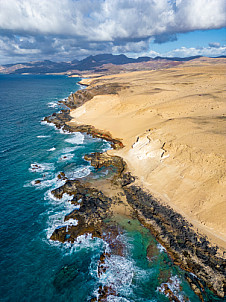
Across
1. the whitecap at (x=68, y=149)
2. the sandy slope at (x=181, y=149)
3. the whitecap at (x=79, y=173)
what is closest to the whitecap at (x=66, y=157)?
the whitecap at (x=68, y=149)

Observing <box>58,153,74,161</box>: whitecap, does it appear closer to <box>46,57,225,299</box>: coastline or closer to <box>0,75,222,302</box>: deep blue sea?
<box>0,75,222,302</box>: deep blue sea

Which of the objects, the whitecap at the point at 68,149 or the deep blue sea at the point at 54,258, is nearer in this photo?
the deep blue sea at the point at 54,258

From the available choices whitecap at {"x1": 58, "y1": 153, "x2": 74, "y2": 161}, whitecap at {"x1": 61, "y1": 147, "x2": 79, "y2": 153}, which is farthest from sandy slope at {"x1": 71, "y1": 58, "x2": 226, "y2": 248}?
whitecap at {"x1": 61, "y1": 147, "x2": 79, "y2": 153}

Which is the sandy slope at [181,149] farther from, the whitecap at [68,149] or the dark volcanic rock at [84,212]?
the whitecap at [68,149]

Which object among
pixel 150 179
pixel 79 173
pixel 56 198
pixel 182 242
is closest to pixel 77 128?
pixel 79 173

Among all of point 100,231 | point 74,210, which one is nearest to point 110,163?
point 74,210

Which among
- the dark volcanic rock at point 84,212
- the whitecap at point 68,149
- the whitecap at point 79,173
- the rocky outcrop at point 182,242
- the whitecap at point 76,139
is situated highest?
the whitecap at point 76,139

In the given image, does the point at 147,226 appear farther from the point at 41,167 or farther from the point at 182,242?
the point at 41,167
